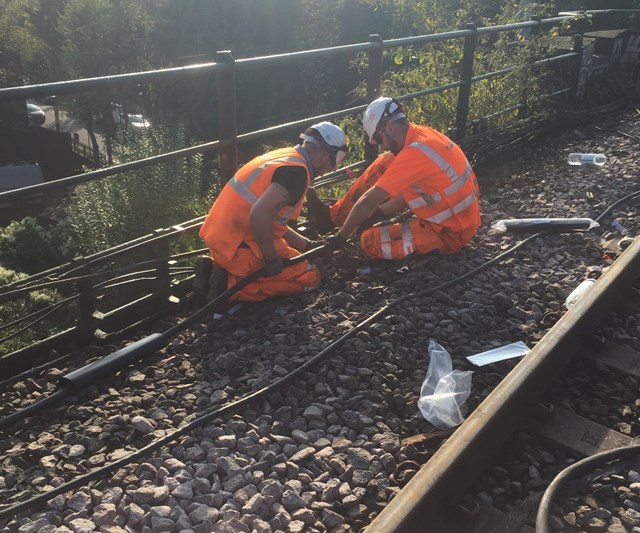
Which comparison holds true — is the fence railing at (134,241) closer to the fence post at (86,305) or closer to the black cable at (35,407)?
the fence post at (86,305)

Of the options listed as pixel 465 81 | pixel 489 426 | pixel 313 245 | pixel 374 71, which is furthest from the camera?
pixel 465 81

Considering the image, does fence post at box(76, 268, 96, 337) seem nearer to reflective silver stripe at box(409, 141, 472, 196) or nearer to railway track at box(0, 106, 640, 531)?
railway track at box(0, 106, 640, 531)

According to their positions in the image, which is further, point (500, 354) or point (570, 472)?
point (500, 354)

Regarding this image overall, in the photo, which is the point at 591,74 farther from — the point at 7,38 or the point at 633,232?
the point at 7,38

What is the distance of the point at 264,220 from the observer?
4816 millimetres

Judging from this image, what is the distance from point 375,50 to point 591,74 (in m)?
5.92

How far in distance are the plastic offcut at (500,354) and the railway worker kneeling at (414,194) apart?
4.86ft

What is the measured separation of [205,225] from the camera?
519cm

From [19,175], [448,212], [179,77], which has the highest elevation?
[179,77]

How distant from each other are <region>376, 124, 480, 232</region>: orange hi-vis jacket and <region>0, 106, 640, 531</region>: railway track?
33cm

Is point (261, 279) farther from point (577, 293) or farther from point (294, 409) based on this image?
point (577, 293)

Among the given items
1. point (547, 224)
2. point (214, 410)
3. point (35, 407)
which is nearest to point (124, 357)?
point (35, 407)

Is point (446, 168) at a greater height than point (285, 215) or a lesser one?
greater

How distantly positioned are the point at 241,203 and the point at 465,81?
4.64m
